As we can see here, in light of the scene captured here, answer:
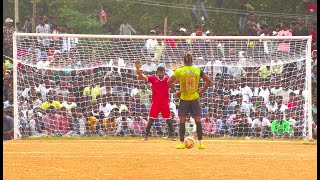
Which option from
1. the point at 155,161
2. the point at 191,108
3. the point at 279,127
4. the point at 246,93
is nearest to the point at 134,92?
the point at 246,93

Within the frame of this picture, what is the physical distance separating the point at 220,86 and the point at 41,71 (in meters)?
4.68

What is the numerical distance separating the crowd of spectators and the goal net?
3 cm

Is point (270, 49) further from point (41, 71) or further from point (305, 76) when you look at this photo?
point (41, 71)

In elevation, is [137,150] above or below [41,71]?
below

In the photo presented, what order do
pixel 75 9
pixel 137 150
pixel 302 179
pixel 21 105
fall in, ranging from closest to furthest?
1. pixel 302 179
2. pixel 137 150
3. pixel 21 105
4. pixel 75 9

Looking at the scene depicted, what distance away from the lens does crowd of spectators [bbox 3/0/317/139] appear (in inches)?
976

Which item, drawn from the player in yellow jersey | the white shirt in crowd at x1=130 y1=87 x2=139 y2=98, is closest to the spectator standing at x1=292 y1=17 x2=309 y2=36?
the white shirt in crowd at x1=130 y1=87 x2=139 y2=98

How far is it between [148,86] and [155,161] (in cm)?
998

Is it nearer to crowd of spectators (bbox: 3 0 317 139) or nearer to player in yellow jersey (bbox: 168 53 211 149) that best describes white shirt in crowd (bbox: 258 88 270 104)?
crowd of spectators (bbox: 3 0 317 139)

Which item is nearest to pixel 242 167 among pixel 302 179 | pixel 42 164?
pixel 302 179

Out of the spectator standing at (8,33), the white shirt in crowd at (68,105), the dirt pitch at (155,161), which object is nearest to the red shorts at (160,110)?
the dirt pitch at (155,161)

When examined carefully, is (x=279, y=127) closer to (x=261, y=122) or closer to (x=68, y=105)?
(x=261, y=122)

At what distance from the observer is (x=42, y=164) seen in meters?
15.0

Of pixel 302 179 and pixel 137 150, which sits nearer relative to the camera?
pixel 302 179
